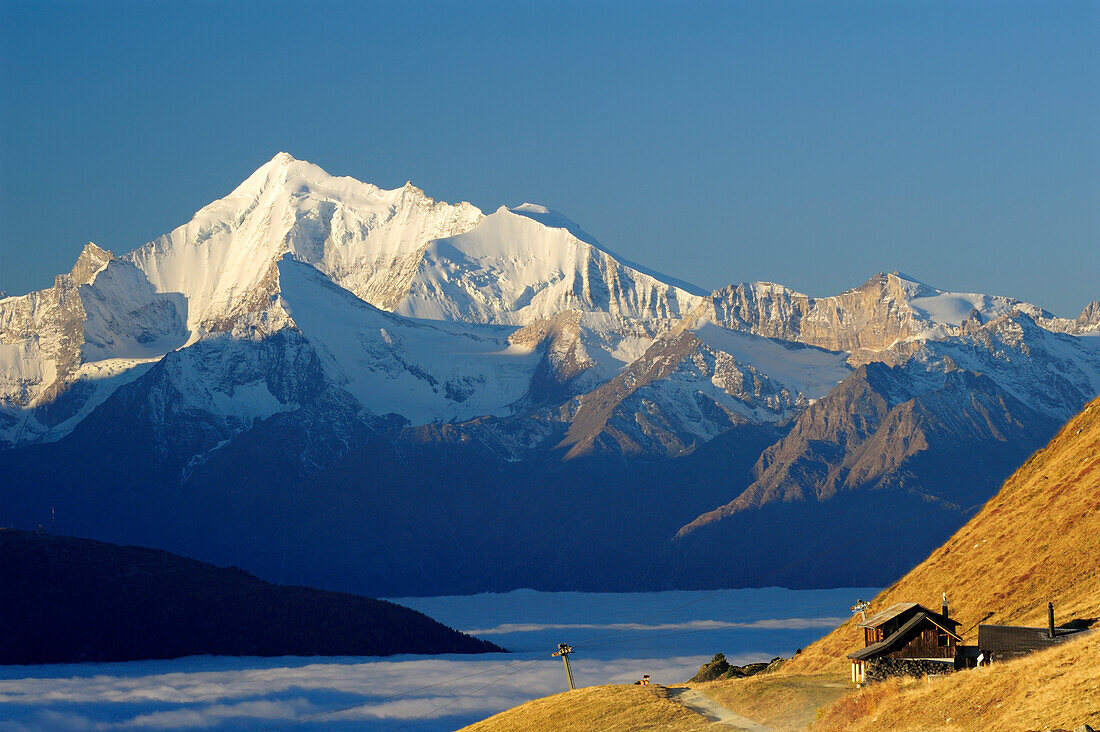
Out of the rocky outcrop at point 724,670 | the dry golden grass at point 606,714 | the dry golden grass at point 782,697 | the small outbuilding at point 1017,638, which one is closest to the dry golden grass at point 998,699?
the dry golden grass at point 782,697

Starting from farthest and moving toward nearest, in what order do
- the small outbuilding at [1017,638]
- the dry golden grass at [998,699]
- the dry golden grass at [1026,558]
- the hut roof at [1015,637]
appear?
the dry golden grass at [1026,558] → the hut roof at [1015,637] → the small outbuilding at [1017,638] → the dry golden grass at [998,699]

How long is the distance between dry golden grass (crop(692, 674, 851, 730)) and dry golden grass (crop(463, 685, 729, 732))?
312 centimetres

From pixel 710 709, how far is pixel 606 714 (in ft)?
28.3

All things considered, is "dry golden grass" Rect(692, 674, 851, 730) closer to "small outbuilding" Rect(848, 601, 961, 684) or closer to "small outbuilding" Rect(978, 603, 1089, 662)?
"small outbuilding" Rect(848, 601, 961, 684)

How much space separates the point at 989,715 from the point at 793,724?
21164mm

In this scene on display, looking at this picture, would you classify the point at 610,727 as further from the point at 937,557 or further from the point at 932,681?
the point at 937,557

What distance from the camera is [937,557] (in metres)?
171

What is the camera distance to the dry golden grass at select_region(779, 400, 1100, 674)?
138 meters

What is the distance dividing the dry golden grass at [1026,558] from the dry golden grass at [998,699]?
25.5 metres

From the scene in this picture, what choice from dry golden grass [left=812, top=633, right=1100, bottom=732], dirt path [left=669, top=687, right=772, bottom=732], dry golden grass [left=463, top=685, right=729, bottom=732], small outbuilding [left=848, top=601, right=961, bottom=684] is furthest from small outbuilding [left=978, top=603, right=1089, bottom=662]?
dry golden grass [left=463, top=685, right=729, bottom=732]

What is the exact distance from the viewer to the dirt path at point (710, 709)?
110 meters

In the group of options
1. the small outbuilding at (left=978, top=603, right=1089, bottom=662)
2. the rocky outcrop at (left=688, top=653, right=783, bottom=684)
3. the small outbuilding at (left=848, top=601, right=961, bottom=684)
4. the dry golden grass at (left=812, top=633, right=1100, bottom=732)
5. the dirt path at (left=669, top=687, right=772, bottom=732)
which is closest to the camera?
the dry golden grass at (left=812, top=633, right=1100, bottom=732)

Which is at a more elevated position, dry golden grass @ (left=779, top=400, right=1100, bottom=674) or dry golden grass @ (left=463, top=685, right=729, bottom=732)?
dry golden grass @ (left=779, top=400, right=1100, bottom=674)

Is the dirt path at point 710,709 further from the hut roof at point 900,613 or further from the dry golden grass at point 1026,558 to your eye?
the dry golden grass at point 1026,558
